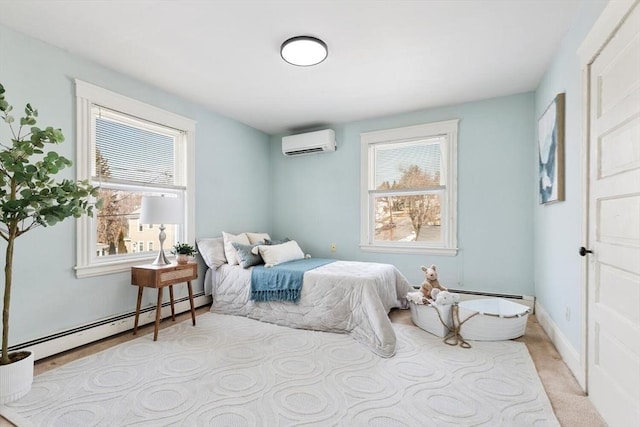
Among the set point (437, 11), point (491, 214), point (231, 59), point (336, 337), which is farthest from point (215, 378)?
point (491, 214)

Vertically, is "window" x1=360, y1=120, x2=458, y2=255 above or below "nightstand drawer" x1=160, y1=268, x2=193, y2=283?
above

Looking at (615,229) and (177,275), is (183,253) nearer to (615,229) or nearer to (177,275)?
(177,275)

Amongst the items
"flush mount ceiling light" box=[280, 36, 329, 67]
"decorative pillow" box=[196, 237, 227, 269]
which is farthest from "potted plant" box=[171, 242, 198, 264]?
"flush mount ceiling light" box=[280, 36, 329, 67]

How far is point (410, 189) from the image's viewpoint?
4152 millimetres

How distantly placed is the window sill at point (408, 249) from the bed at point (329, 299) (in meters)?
0.59

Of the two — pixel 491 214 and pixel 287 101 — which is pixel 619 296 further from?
pixel 287 101

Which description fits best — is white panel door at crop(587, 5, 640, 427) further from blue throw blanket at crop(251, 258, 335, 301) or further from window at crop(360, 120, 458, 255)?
blue throw blanket at crop(251, 258, 335, 301)

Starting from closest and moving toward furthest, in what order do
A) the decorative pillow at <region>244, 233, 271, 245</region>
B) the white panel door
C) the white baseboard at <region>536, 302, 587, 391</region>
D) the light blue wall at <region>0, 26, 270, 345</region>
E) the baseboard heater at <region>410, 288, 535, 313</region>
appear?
the white panel door, the white baseboard at <region>536, 302, 587, 391</region>, the light blue wall at <region>0, 26, 270, 345</region>, the baseboard heater at <region>410, 288, 535, 313</region>, the decorative pillow at <region>244, 233, 271, 245</region>

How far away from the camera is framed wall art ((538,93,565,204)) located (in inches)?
96.1

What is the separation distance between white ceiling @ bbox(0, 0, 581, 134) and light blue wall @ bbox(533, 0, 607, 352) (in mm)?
175

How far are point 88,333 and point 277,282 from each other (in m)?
1.67

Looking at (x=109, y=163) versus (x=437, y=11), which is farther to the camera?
(x=109, y=163)

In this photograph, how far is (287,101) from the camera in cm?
372

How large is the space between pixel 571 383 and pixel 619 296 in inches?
32.6
